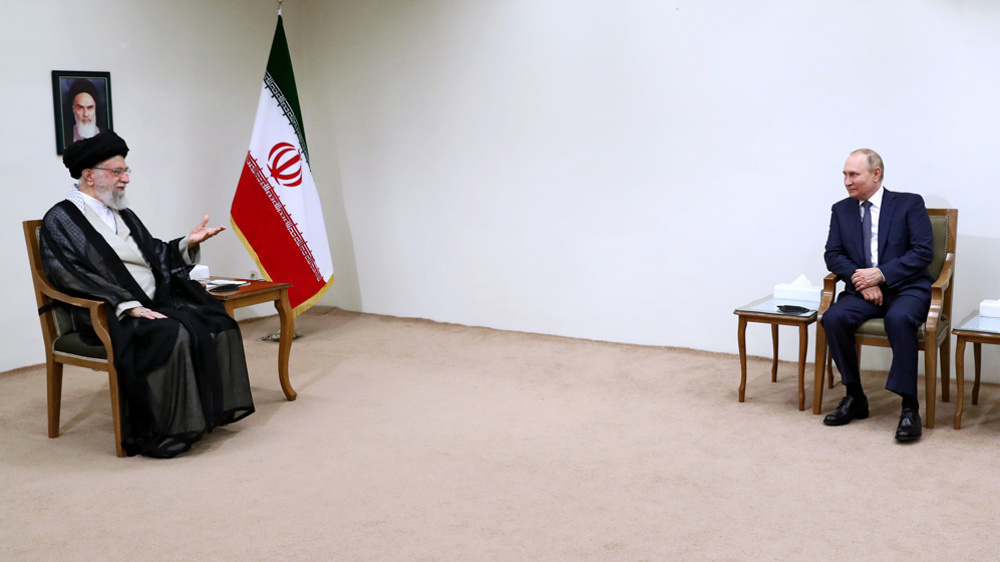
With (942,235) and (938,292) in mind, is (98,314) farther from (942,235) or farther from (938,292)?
(942,235)

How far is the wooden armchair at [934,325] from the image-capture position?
→ 146 inches

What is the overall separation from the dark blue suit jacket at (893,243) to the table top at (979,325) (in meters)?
0.21

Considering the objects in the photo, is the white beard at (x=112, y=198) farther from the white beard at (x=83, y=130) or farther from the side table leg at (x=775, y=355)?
the side table leg at (x=775, y=355)

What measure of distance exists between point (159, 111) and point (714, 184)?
11.9 feet

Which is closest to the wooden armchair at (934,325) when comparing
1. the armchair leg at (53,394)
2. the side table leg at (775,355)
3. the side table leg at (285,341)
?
the side table leg at (775,355)

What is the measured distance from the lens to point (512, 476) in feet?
10.7

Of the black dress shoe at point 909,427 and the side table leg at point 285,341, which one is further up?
the side table leg at point 285,341

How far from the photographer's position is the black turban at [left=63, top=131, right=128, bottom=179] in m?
3.67

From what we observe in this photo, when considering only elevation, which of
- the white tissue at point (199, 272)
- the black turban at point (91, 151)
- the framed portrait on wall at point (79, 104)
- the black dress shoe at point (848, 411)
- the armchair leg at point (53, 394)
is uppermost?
the framed portrait on wall at point (79, 104)

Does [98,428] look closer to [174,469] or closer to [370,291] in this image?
[174,469]

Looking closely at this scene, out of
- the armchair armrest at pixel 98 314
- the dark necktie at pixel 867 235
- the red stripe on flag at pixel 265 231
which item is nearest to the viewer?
the armchair armrest at pixel 98 314

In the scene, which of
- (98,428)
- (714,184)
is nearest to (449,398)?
(98,428)

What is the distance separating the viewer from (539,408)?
4145 mm

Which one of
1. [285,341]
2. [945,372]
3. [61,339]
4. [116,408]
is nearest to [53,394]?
[61,339]
